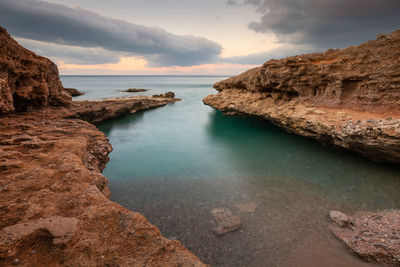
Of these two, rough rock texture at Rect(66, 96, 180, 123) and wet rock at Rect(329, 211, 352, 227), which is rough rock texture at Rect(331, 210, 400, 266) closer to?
wet rock at Rect(329, 211, 352, 227)

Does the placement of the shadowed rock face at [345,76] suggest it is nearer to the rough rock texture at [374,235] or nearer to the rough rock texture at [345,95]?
the rough rock texture at [345,95]

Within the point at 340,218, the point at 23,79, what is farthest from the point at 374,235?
the point at 23,79

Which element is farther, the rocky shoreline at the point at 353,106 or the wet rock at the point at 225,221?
the wet rock at the point at 225,221

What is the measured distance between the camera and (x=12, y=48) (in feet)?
23.4

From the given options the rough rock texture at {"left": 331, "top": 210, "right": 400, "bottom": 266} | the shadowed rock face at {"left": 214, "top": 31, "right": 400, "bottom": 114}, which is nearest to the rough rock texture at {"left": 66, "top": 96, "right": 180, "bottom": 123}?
the rough rock texture at {"left": 331, "top": 210, "right": 400, "bottom": 266}

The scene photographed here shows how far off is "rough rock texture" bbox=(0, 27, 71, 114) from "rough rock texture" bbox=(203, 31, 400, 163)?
13333 millimetres

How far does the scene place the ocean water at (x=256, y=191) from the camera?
497 centimetres

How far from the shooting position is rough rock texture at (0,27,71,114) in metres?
6.69

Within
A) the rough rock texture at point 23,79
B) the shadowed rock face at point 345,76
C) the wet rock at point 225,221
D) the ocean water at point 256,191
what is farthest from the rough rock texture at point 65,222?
the shadowed rock face at point 345,76

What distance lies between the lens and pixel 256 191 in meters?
7.54

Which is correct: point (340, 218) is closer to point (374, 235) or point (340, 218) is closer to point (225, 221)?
point (374, 235)

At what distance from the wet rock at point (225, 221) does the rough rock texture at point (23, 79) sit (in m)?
8.61

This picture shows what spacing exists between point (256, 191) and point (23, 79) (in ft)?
37.1

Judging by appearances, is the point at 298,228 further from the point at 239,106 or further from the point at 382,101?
the point at 239,106
